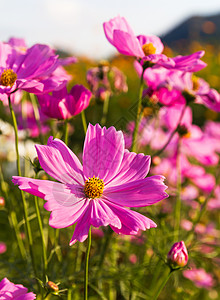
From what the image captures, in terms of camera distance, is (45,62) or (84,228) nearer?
(84,228)

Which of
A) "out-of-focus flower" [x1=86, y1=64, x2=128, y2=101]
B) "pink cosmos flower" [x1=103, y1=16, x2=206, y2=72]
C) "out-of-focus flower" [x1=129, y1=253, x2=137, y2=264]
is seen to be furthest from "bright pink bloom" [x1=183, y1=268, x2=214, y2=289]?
"pink cosmos flower" [x1=103, y1=16, x2=206, y2=72]

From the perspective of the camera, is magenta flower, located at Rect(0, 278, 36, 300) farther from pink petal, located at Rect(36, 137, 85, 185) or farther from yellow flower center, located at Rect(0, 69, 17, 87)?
yellow flower center, located at Rect(0, 69, 17, 87)

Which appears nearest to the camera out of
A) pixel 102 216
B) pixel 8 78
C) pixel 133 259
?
pixel 102 216

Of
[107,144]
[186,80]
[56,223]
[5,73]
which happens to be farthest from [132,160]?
[186,80]

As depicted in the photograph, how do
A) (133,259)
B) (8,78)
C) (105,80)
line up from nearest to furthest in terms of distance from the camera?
(8,78)
(105,80)
(133,259)

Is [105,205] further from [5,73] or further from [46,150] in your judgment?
[5,73]

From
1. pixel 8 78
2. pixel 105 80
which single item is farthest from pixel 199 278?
pixel 8 78

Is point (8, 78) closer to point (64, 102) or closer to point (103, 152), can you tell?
point (64, 102)
